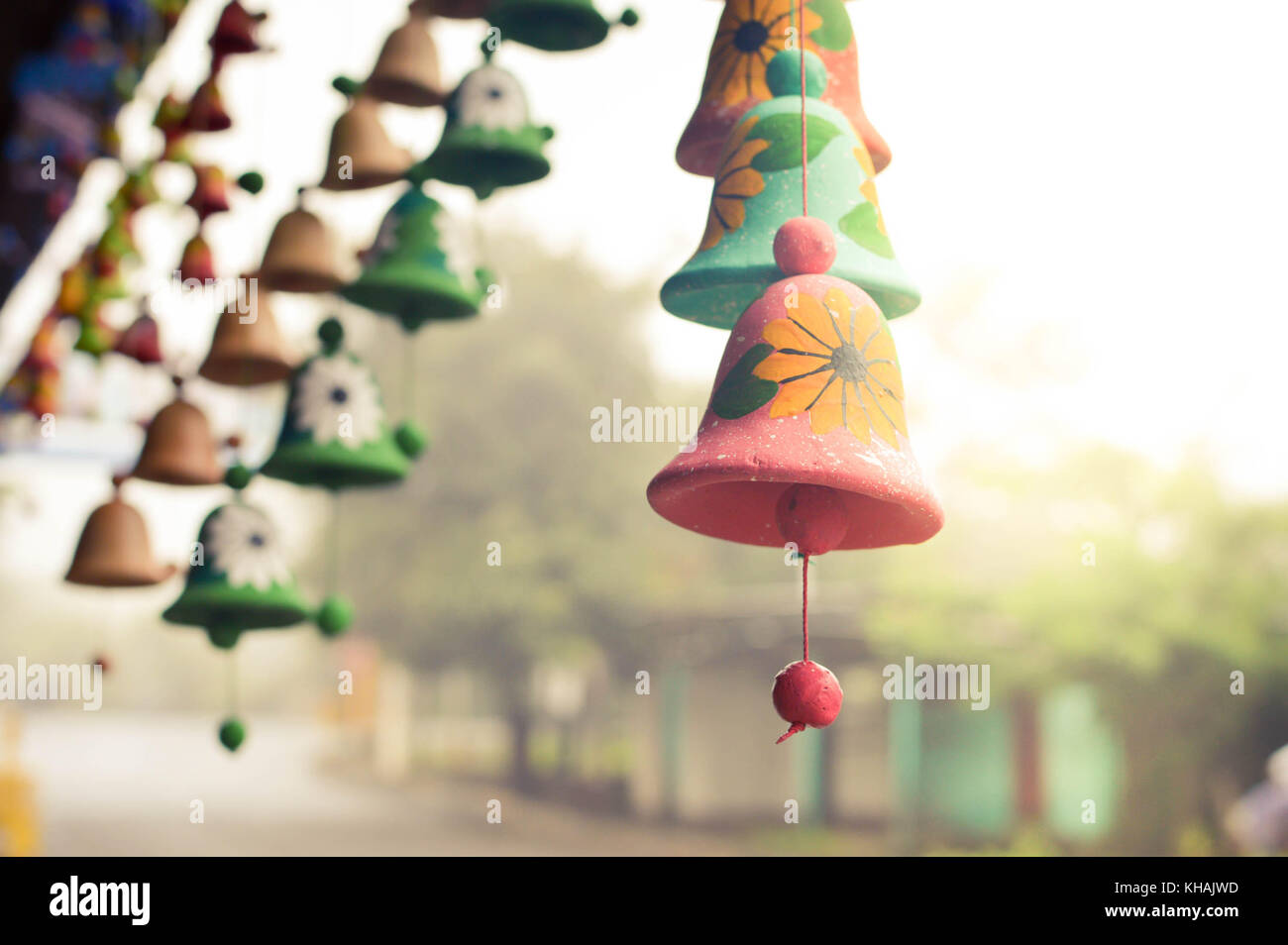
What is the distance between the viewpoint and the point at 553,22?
6.26 ft

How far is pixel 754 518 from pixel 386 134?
4.28ft

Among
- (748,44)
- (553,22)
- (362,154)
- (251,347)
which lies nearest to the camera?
(748,44)

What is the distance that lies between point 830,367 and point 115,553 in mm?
1724

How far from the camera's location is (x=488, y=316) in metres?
17.0

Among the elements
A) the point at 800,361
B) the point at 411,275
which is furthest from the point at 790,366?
the point at 411,275

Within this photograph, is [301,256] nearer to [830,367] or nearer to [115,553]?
[115,553]

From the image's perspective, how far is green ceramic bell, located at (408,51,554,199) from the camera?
6.54 feet

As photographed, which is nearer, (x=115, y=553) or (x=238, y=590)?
(x=238, y=590)

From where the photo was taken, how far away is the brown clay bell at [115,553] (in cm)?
244

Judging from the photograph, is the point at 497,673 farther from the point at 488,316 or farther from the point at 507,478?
the point at 488,316

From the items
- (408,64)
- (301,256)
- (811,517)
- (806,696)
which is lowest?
(806,696)
